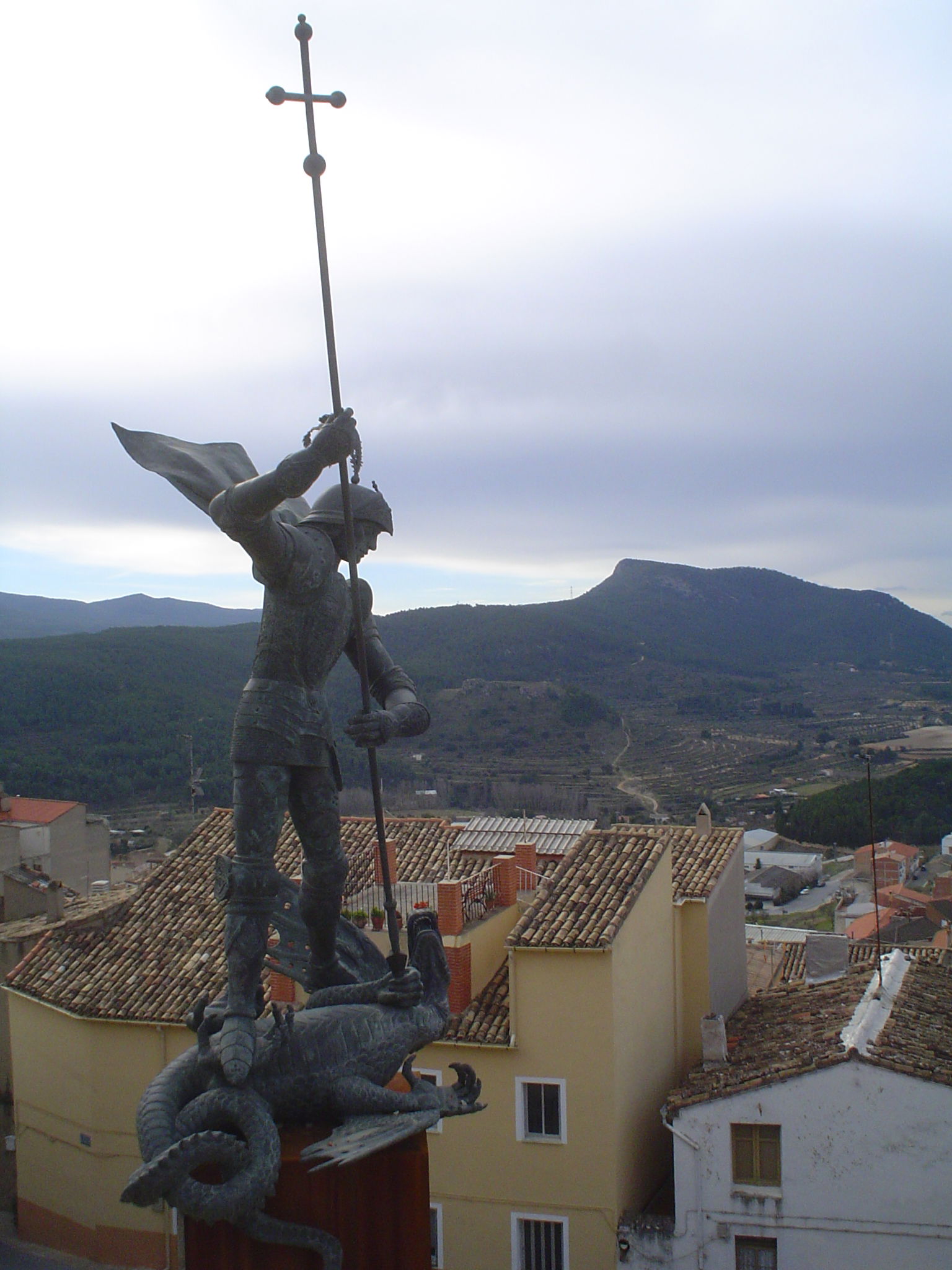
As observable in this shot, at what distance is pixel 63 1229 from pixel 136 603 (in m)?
183

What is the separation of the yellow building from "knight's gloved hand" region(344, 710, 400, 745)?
9.17 meters

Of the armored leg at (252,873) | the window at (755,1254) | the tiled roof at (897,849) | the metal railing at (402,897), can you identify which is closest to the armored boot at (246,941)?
the armored leg at (252,873)

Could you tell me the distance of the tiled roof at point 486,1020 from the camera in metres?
16.1

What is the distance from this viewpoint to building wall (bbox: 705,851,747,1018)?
19.2m

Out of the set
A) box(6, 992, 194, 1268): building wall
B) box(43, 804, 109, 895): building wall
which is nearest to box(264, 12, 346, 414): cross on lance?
box(6, 992, 194, 1268): building wall

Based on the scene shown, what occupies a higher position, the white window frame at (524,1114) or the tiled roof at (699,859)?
the tiled roof at (699,859)

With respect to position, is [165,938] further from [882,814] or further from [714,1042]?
[882,814]

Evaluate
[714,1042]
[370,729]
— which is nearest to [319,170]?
[370,729]

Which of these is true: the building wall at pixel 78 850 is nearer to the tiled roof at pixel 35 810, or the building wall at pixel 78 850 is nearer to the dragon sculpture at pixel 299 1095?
the tiled roof at pixel 35 810

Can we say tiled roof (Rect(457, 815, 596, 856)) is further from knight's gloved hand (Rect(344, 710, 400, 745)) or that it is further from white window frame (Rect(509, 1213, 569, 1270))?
knight's gloved hand (Rect(344, 710, 400, 745))

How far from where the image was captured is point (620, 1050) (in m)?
15.7

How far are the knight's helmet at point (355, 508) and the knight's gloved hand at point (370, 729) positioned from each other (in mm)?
1281

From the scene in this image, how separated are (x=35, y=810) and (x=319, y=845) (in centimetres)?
2888

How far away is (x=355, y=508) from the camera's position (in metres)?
7.51
